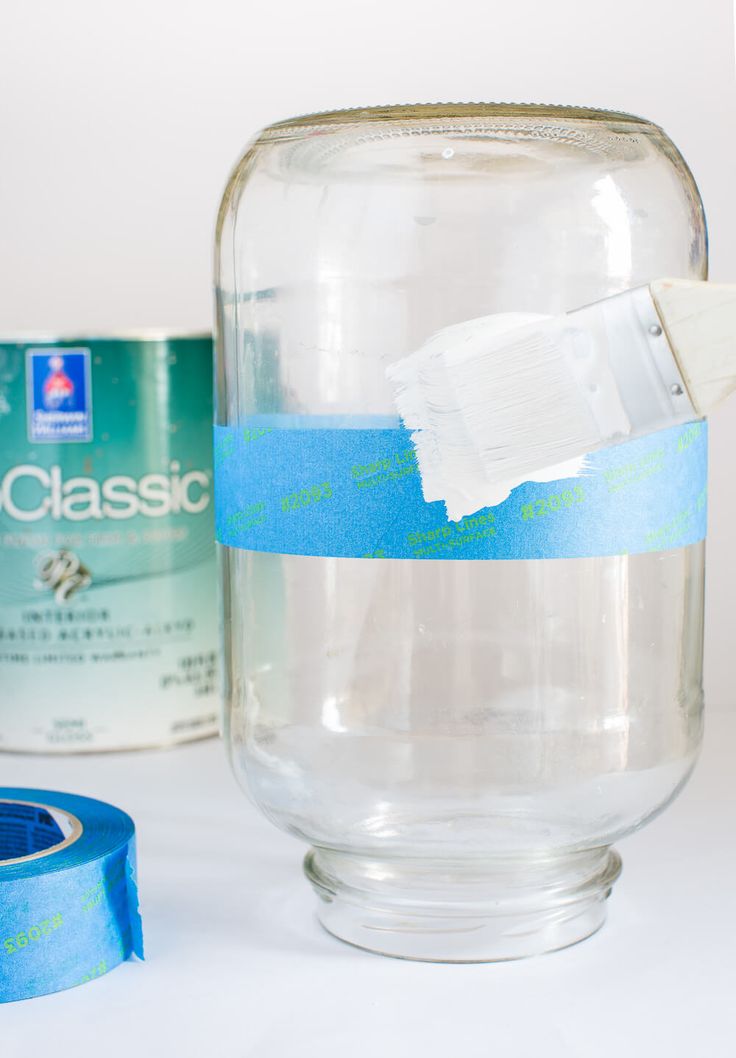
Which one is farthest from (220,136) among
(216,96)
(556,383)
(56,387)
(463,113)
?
(556,383)

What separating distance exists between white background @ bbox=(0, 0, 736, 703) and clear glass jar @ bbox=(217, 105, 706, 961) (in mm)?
374

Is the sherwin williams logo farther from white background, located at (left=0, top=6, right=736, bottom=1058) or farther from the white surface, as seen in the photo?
the white surface

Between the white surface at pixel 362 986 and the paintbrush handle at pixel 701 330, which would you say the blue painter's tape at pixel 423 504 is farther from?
the white surface at pixel 362 986

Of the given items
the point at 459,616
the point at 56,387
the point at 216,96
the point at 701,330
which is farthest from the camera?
the point at 216,96

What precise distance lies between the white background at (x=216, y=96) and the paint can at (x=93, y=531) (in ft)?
0.54

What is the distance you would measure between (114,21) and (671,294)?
25.5 inches

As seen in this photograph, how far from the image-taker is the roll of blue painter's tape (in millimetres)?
507

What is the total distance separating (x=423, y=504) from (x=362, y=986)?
18cm

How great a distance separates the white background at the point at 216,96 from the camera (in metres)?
0.92

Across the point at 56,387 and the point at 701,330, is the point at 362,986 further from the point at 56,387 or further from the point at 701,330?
the point at 56,387

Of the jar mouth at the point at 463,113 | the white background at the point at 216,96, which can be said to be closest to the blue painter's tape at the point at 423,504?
the jar mouth at the point at 463,113

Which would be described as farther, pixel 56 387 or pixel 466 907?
pixel 56 387

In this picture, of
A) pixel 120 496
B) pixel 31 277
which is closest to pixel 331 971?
pixel 120 496

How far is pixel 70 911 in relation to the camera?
1.70 feet
